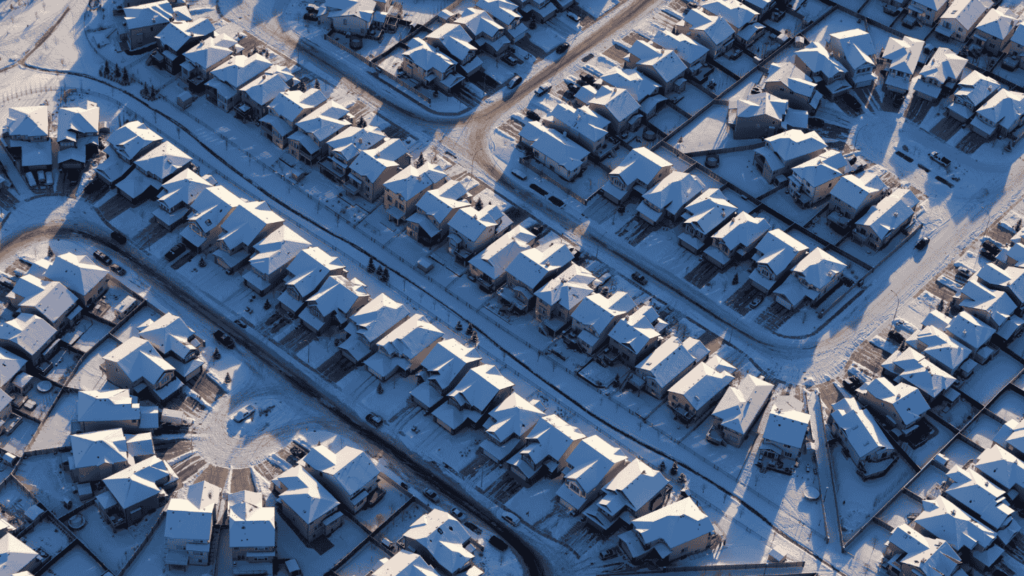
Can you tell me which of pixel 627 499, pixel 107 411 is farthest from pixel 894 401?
pixel 107 411

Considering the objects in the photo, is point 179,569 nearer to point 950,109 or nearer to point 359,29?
point 359,29

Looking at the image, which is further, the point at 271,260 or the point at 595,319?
the point at 271,260

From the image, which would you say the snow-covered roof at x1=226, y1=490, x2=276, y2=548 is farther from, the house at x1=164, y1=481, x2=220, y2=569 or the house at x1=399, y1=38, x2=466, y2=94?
the house at x1=399, y1=38, x2=466, y2=94

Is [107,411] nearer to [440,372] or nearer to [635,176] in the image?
[440,372]

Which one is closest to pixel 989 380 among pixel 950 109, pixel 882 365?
pixel 882 365

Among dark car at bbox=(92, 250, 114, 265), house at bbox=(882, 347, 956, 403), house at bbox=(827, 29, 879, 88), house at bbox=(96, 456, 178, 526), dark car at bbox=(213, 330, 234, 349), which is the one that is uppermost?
house at bbox=(827, 29, 879, 88)

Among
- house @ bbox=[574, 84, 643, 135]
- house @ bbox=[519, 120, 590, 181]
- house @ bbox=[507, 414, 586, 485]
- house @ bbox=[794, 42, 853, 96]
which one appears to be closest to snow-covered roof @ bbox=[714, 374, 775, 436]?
house @ bbox=[507, 414, 586, 485]
